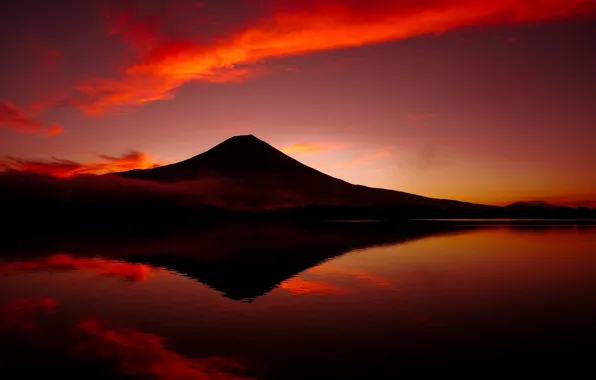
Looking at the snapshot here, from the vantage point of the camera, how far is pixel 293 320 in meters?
21.2

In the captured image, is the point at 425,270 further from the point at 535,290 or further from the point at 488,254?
the point at 488,254

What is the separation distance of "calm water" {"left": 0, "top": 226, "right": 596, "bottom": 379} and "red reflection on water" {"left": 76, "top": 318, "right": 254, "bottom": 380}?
1.8 inches

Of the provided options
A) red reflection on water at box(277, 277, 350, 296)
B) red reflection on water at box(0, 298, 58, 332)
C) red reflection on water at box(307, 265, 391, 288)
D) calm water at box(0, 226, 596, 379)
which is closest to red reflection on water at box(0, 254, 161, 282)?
calm water at box(0, 226, 596, 379)

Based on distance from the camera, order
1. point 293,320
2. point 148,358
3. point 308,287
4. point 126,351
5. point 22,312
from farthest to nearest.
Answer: point 308,287
point 22,312
point 293,320
point 126,351
point 148,358

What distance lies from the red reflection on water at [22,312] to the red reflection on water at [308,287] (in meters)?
12.8

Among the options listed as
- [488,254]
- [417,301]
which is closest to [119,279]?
[417,301]

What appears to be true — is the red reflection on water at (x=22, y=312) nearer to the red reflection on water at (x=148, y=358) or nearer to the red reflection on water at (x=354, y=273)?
the red reflection on water at (x=148, y=358)

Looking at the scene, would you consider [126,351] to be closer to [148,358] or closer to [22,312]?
[148,358]

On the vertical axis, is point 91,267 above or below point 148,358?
above

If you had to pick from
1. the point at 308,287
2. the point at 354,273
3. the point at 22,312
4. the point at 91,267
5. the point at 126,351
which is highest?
the point at 354,273

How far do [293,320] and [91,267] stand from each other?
2589 cm

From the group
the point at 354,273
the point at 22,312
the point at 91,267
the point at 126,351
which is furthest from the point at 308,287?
the point at 91,267

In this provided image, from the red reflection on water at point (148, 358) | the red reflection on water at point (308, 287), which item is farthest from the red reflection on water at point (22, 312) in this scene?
the red reflection on water at point (308, 287)

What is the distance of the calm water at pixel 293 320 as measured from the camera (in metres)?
15.2
